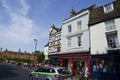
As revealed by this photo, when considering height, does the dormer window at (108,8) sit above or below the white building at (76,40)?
above

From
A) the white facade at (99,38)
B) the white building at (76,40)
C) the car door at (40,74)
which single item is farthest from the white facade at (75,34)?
the car door at (40,74)

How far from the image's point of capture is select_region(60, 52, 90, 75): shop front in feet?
71.2

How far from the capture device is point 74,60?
24766mm

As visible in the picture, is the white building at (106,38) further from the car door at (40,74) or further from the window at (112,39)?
the car door at (40,74)

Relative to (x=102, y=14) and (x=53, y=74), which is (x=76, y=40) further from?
(x=53, y=74)

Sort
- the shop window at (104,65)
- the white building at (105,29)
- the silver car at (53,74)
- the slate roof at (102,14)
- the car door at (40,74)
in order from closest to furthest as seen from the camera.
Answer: the silver car at (53,74), the car door at (40,74), the shop window at (104,65), the white building at (105,29), the slate roof at (102,14)

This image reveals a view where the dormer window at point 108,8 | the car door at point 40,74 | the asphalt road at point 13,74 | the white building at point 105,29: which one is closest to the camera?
the car door at point 40,74

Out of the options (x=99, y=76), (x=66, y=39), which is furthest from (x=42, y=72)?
(x=66, y=39)

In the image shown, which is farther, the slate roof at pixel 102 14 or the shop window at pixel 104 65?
the slate roof at pixel 102 14

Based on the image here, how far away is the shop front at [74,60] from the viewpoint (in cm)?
2169

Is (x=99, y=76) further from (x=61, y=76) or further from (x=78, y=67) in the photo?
(x=61, y=76)

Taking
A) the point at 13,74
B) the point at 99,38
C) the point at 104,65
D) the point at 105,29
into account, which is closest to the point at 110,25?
the point at 105,29

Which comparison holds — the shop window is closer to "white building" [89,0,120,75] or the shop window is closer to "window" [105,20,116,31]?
"white building" [89,0,120,75]

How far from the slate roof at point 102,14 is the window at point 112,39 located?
1.96 m
